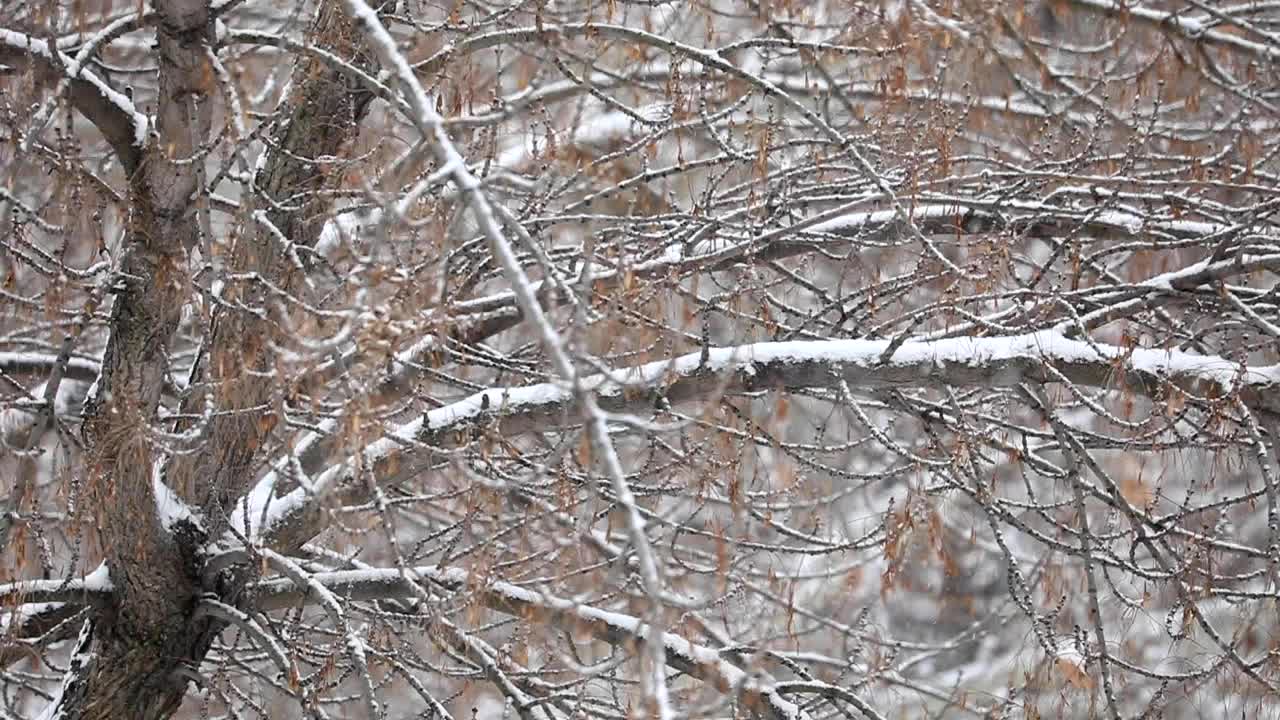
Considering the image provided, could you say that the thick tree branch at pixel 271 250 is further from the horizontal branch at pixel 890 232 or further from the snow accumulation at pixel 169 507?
the horizontal branch at pixel 890 232

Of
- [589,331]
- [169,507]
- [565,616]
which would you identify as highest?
[589,331]

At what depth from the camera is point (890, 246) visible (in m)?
3.96

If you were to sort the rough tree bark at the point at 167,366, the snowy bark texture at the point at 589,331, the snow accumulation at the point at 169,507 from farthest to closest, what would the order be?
the snow accumulation at the point at 169,507
the rough tree bark at the point at 167,366
the snowy bark texture at the point at 589,331

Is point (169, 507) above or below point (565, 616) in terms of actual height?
above

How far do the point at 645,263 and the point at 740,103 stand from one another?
50 centimetres

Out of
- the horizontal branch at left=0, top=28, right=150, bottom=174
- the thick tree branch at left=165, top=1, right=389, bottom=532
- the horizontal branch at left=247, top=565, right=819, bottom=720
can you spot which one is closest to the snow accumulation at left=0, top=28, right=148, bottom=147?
the horizontal branch at left=0, top=28, right=150, bottom=174

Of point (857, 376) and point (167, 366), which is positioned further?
point (167, 366)

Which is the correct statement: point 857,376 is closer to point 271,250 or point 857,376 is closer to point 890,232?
point 890,232

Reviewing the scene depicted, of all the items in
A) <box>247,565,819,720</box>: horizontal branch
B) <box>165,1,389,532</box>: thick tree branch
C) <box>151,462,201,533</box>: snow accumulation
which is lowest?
<box>247,565,819,720</box>: horizontal branch

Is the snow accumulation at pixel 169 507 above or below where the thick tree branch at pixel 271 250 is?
below

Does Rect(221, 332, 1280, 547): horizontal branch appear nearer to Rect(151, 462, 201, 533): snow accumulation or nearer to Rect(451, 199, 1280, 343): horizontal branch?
Rect(451, 199, 1280, 343): horizontal branch

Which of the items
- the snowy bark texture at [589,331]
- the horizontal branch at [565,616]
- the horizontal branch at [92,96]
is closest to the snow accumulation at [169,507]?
the snowy bark texture at [589,331]

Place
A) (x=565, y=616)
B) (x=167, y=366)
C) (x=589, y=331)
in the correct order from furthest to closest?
(x=167, y=366) → (x=565, y=616) → (x=589, y=331)

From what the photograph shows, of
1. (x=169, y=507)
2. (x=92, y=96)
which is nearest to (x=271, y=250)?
(x=92, y=96)
